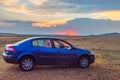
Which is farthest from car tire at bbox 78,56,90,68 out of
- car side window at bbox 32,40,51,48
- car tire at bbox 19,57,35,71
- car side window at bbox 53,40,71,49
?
car tire at bbox 19,57,35,71

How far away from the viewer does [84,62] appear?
64.7 ft

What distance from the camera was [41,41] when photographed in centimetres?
1877

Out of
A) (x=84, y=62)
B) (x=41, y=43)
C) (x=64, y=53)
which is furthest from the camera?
(x=84, y=62)

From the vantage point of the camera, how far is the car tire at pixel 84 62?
19.6 m

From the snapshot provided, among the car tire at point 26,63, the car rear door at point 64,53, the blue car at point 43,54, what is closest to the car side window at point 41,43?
the blue car at point 43,54

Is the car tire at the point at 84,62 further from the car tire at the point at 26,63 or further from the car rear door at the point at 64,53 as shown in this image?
the car tire at the point at 26,63

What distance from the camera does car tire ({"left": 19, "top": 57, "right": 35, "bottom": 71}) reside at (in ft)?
59.2

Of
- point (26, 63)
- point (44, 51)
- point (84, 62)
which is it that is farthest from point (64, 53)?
point (26, 63)

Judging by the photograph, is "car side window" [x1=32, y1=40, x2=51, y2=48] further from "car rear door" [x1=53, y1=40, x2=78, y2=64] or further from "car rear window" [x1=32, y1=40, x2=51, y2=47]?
"car rear door" [x1=53, y1=40, x2=78, y2=64]

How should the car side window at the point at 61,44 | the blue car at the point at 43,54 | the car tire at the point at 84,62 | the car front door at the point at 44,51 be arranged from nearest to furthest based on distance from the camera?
the blue car at the point at 43,54 < the car front door at the point at 44,51 < the car side window at the point at 61,44 < the car tire at the point at 84,62

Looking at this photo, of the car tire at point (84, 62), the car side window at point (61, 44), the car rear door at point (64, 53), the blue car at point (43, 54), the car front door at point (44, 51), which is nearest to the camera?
the blue car at point (43, 54)

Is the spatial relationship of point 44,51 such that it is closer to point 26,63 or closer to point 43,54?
point 43,54

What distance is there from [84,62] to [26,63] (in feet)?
11.2

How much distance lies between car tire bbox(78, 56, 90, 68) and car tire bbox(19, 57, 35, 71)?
2825mm
